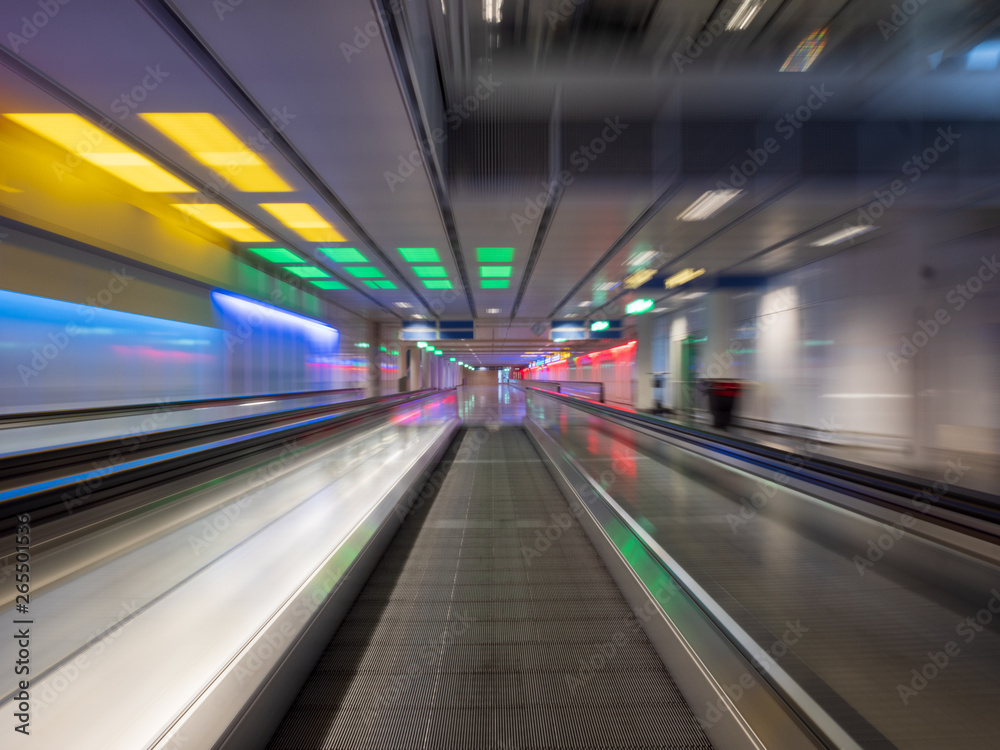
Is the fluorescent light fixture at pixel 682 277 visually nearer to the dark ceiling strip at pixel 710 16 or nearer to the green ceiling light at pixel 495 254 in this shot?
the green ceiling light at pixel 495 254

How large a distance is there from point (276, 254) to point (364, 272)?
215 cm

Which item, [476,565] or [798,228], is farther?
[798,228]

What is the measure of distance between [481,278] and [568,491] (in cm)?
786

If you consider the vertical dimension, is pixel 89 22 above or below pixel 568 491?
above

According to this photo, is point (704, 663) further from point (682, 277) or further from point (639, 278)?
point (682, 277)

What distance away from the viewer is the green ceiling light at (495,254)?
8523 millimetres

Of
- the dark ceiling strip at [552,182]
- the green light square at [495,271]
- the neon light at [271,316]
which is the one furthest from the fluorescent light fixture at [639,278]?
the neon light at [271,316]

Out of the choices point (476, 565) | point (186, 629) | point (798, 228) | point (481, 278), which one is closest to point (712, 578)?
point (476, 565)

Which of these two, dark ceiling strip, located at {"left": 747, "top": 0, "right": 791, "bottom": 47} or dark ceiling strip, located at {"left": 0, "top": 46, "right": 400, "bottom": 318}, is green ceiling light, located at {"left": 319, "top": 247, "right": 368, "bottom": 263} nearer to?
dark ceiling strip, located at {"left": 0, "top": 46, "right": 400, "bottom": 318}

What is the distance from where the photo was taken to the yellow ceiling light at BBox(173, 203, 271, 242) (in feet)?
23.0

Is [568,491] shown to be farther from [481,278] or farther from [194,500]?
[481,278]

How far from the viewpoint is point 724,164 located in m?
5.33

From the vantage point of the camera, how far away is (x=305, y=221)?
289 inches

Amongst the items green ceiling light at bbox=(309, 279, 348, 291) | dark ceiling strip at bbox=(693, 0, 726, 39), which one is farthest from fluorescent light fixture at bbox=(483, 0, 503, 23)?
green ceiling light at bbox=(309, 279, 348, 291)
